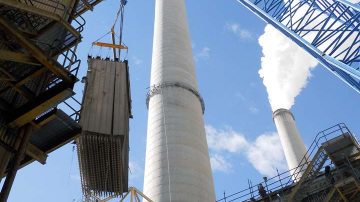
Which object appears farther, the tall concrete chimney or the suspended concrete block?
the tall concrete chimney

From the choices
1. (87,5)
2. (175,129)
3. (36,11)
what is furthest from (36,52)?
(175,129)

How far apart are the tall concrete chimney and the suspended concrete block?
272 inches

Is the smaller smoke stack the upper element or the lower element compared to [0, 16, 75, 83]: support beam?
upper

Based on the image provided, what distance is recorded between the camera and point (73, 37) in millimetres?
12781

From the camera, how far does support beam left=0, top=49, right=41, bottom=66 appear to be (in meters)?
10.0

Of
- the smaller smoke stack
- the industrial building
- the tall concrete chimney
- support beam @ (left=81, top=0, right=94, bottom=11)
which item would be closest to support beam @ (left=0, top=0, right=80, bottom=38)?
the industrial building

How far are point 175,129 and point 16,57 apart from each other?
585 inches

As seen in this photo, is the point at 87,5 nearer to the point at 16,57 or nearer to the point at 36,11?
the point at 36,11

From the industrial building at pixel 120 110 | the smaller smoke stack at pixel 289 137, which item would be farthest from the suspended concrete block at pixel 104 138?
the smaller smoke stack at pixel 289 137

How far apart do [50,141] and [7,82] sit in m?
2.11

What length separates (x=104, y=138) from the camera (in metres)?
13.9

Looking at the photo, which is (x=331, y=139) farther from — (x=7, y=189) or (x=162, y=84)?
(x=7, y=189)

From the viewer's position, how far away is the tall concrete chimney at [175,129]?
2200 cm

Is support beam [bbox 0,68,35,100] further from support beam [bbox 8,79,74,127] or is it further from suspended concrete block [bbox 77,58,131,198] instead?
suspended concrete block [bbox 77,58,131,198]
